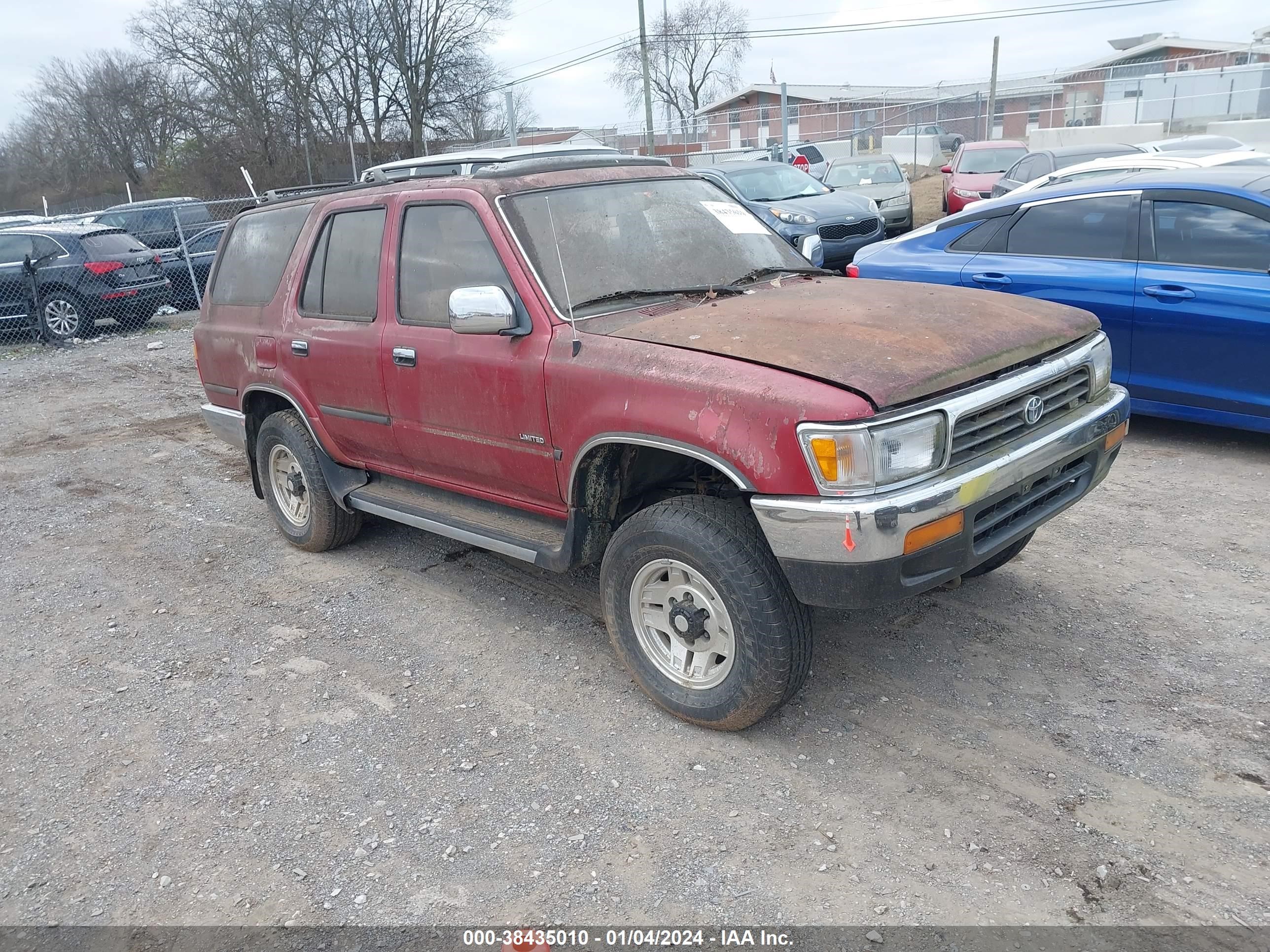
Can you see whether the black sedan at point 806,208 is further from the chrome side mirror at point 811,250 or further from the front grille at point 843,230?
the chrome side mirror at point 811,250

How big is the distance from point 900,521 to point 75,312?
14.3m

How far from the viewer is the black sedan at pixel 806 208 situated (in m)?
12.9

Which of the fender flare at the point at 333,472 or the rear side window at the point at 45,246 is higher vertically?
the rear side window at the point at 45,246

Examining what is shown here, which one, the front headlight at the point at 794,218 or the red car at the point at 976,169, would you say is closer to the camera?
the front headlight at the point at 794,218

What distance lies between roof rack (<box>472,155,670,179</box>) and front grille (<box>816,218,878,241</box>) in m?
8.53

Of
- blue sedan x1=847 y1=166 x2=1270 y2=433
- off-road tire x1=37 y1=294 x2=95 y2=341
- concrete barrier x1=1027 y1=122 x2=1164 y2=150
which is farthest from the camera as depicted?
concrete barrier x1=1027 y1=122 x2=1164 y2=150

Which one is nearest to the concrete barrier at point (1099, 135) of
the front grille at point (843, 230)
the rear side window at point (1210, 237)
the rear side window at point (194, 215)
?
the front grille at point (843, 230)

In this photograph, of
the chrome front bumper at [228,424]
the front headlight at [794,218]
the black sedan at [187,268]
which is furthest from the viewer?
the black sedan at [187,268]

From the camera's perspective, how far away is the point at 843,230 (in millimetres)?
13039

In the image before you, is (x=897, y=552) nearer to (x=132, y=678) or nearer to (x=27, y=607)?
(x=132, y=678)

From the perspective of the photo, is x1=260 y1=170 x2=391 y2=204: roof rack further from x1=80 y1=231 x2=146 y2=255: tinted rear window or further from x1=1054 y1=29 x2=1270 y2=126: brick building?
x1=1054 y1=29 x2=1270 y2=126: brick building

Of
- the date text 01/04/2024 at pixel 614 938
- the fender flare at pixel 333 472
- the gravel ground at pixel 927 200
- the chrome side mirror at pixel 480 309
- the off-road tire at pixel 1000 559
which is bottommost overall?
the gravel ground at pixel 927 200

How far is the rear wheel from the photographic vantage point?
13.6m

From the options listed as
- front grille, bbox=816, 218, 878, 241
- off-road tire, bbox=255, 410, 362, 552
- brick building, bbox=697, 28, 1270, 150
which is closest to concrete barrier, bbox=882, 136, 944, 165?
brick building, bbox=697, 28, 1270, 150
